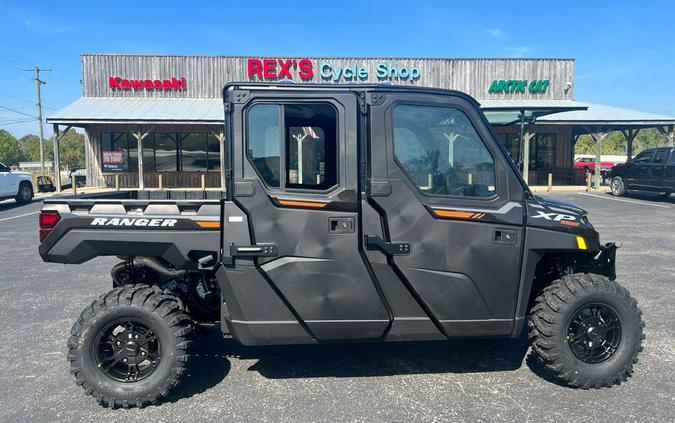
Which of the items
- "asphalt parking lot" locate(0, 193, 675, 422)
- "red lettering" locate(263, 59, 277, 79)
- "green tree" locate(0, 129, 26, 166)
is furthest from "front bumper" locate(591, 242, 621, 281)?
"green tree" locate(0, 129, 26, 166)

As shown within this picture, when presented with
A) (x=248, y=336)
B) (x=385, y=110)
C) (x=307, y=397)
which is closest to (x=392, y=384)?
(x=307, y=397)

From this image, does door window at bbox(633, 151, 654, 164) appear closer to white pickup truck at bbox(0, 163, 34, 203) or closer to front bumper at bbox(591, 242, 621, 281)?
front bumper at bbox(591, 242, 621, 281)

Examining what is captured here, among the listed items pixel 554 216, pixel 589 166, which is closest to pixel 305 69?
pixel 589 166

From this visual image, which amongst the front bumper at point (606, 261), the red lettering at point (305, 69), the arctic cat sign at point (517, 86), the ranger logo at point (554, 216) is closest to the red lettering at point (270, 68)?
the red lettering at point (305, 69)

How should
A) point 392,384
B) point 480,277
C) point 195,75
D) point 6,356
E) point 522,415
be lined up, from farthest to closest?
1. point 195,75
2. point 6,356
3. point 392,384
4. point 480,277
5. point 522,415

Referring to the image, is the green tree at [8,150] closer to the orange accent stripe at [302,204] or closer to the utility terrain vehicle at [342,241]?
the utility terrain vehicle at [342,241]

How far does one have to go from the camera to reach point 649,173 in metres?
17.5

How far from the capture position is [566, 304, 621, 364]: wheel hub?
11.6ft

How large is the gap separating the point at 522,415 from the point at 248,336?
6.50 feet

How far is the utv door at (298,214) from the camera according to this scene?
10.6 ft

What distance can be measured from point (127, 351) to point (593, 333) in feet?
11.6

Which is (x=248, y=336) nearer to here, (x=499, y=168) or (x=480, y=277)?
(x=480, y=277)

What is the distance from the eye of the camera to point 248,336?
331cm

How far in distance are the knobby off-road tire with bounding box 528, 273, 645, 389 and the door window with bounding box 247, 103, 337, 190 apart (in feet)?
6.32
